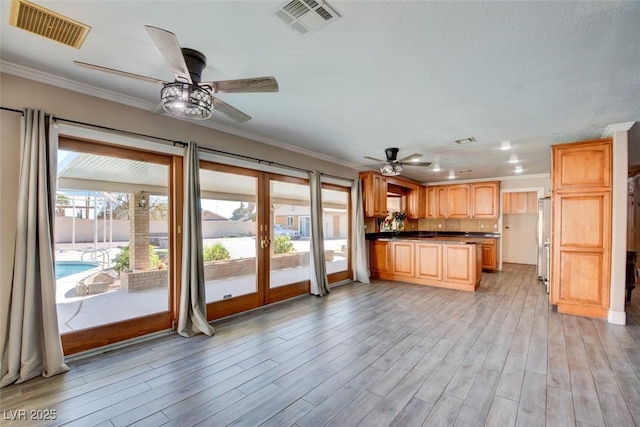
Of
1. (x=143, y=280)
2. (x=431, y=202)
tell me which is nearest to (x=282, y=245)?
(x=143, y=280)

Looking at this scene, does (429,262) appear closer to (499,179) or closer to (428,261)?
(428,261)

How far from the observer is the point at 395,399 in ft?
7.12

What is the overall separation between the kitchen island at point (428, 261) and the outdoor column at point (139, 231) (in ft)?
15.5

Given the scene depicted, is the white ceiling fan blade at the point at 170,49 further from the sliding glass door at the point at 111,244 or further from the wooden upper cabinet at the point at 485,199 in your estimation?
the wooden upper cabinet at the point at 485,199

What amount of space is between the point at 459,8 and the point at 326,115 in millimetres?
1919

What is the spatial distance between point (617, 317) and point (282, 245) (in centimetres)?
466

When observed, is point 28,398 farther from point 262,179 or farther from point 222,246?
point 262,179

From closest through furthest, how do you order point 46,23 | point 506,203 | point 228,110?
point 46,23 → point 228,110 → point 506,203

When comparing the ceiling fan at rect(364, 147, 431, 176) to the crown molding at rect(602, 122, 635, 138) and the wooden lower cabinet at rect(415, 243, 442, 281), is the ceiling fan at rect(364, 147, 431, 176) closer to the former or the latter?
the wooden lower cabinet at rect(415, 243, 442, 281)

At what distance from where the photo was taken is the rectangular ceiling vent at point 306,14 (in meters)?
1.69

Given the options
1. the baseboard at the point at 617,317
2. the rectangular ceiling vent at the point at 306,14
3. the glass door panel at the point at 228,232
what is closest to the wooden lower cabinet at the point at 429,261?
the baseboard at the point at 617,317

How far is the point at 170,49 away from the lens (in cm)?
169

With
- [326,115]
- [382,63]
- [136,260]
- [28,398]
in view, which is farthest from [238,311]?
[382,63]

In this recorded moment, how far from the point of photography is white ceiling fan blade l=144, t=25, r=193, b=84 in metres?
1.53
